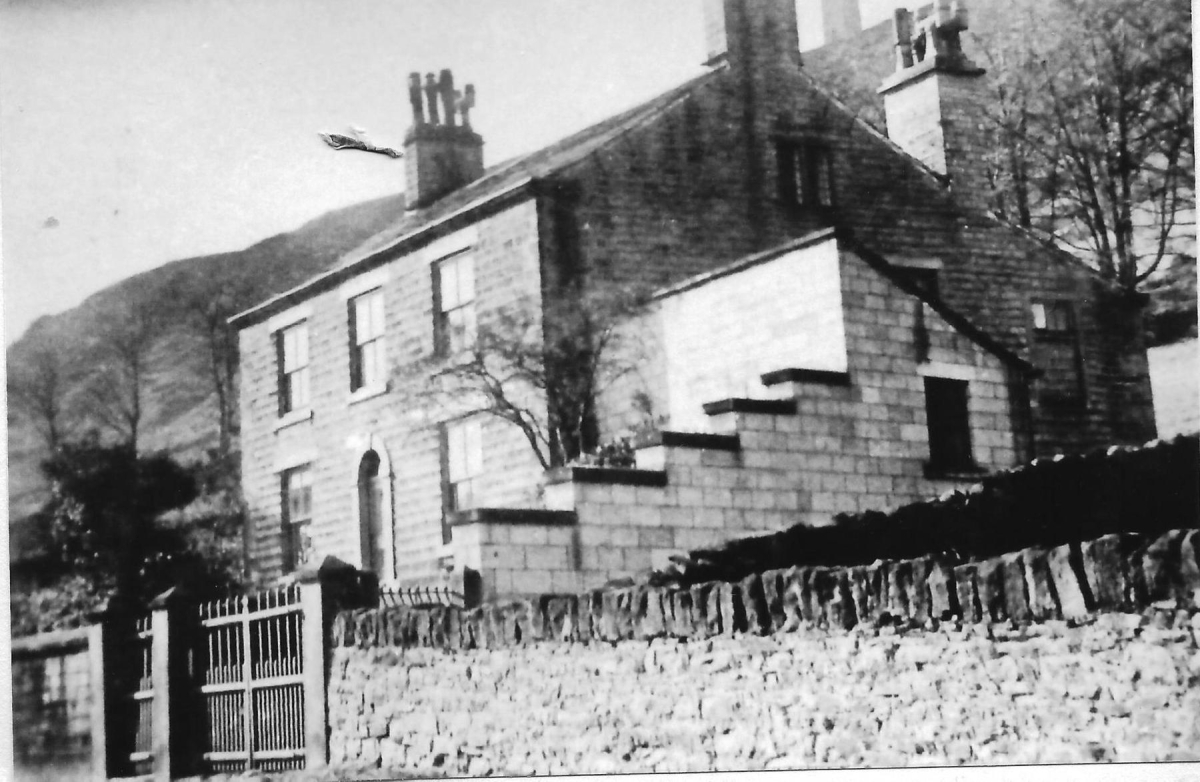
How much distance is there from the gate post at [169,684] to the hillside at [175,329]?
0.67 meters

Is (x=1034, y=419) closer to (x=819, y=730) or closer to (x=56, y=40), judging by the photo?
(x=819, y=730)

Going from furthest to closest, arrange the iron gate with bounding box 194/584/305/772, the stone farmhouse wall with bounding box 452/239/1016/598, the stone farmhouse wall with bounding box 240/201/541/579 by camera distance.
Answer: the stone farmhouse wall with bounding box 240/201/541/579 < the iron gate with bounding box 194/584/305/772 < the stone farmhouse wall with bounding box 452/239/1016/598

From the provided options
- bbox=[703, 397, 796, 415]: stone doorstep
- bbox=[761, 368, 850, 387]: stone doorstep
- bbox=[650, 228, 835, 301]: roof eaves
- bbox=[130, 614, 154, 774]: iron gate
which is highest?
bbox=[650, 228, 835, 301]: roof eaves

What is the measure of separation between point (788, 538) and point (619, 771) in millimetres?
1070

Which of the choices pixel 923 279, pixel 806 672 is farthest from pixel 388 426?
pixel 806 672

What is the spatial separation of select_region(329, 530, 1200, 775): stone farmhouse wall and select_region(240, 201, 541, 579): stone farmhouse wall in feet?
2.34

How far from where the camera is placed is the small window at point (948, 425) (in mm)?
5445

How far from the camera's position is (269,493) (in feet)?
20.5

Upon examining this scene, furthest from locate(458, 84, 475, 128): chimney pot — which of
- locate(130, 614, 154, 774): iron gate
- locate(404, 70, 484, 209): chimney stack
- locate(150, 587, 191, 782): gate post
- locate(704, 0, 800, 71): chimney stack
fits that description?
locate(130, 614, 154, 774): iron gate

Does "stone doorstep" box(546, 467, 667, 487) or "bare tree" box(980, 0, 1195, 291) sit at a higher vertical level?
"bare tree" box(980, 0, 1195, 291)

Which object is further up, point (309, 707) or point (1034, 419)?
point (1034, 419)

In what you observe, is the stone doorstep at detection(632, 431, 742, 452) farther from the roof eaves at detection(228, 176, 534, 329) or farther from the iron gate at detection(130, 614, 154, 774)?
the iron gate at detection(130, 614, 154, 774)

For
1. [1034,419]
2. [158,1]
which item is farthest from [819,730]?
[158,1]

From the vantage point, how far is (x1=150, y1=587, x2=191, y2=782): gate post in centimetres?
624
